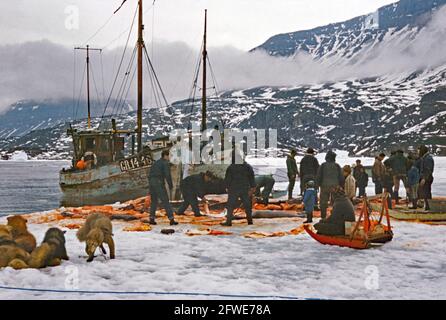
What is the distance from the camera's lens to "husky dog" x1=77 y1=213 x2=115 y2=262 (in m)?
6.12

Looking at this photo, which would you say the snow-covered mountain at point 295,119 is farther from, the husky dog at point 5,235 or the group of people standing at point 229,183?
the husky dog at point 5,235

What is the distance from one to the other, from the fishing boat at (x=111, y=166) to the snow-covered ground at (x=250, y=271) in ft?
19.6

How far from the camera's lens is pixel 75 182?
63.0 ft

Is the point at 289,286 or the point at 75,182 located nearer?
the point at 289,286

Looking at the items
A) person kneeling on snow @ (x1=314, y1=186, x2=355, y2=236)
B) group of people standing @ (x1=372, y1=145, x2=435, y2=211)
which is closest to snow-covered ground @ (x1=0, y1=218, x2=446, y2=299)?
person kneeling on snow @ (x1=314, y1=186, x2=355, y2=236)

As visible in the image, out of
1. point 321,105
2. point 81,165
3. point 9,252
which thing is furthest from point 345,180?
point 321,105

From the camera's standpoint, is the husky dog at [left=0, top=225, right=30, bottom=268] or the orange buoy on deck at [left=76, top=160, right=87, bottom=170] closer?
the husky dog at [left=0, top=225, right=30, bottom=268]

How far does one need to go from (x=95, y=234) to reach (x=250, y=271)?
7.62 ft

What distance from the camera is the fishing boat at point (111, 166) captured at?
1596 centimetres

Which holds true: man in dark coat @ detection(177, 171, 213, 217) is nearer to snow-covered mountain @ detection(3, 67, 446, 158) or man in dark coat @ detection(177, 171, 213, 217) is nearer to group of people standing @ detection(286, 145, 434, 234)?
group of people standing @ detection(286, 145, 434, 234)

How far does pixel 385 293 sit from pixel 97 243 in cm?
399

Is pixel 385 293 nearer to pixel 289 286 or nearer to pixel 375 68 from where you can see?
pixel 289 286

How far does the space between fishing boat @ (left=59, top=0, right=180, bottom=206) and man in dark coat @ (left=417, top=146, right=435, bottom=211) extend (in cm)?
683
